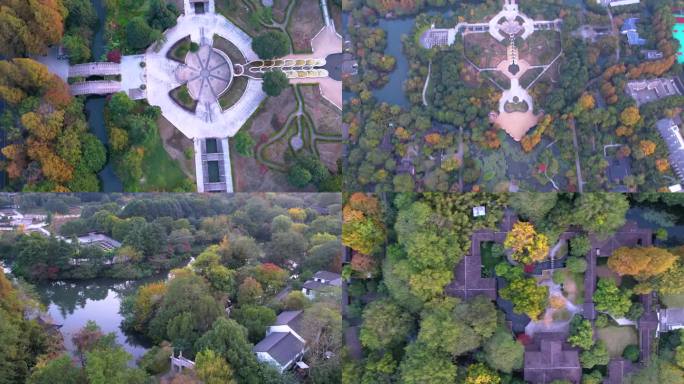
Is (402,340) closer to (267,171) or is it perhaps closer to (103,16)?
(267,171)

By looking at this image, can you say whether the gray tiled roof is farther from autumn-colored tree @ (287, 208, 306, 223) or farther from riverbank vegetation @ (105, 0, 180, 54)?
riverbank vegetation @ (105, 0, 180, 54)

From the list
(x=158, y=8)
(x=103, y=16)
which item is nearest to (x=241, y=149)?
(x=158, y=8)

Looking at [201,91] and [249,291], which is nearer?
[249,291]

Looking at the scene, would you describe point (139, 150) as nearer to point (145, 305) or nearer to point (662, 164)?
point (145, 305)

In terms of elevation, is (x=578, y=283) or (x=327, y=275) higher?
(x=327, y=275)

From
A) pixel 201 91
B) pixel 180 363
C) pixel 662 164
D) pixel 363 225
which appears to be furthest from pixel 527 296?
pixel 201 91

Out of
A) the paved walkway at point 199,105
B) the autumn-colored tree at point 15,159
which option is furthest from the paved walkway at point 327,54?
the autumn-colored tree at point 15,159

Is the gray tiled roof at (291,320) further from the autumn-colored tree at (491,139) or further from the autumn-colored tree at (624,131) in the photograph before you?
the autumn-colored tree at (624,131)
